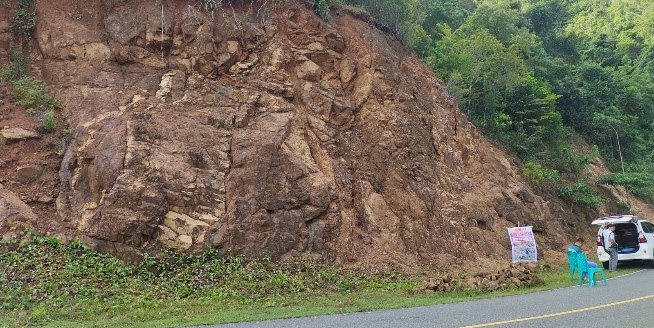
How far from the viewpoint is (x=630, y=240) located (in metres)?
15.7

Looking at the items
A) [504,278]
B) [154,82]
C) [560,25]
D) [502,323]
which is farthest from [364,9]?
[560,25]

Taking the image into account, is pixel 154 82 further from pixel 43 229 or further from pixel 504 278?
pixel 504 278

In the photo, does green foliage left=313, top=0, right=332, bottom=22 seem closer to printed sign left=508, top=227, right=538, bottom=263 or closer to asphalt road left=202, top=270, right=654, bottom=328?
printed sign left=508, top=227, right=538, bottom=263

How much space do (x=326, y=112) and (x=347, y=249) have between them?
4976 mm

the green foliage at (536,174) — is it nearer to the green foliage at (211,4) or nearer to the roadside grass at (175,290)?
the roadside grass at (175,290)

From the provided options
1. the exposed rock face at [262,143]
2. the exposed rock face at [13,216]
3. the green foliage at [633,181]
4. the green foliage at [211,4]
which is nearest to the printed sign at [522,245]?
the exposed rock face at [262,143]

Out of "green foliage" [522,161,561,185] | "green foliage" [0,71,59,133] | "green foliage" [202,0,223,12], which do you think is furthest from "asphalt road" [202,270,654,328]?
"green foliage" [522,161,561,185]

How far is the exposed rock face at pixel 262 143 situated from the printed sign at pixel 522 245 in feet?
2.20

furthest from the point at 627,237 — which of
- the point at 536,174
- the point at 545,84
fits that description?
the point at 545,84

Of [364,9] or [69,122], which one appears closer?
[69,122]

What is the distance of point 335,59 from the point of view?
18516 millimetres

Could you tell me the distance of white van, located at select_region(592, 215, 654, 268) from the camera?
15.2 metres

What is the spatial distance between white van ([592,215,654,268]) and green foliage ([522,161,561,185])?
702cm

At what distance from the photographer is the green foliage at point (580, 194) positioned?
76.5 ft
